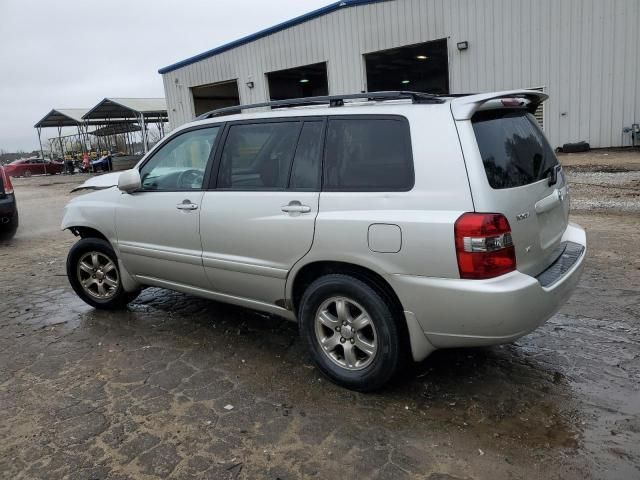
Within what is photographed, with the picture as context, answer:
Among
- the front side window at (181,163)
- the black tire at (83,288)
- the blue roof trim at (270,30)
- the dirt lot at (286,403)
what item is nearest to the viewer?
the dirt lot at (286,403)

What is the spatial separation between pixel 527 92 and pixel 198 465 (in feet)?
9.67

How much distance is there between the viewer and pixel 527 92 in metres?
3.40

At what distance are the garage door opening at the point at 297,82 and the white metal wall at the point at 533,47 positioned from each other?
3558mm

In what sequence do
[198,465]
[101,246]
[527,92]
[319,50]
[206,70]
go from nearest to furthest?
[198,465]
[527,92]
[101,246]
[319,50]
[206,70]

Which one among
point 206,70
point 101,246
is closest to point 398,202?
point 101,246

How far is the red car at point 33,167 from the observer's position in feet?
112

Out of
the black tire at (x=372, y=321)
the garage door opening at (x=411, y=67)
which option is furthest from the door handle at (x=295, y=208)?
the garage door opening at (x=411, y=67)

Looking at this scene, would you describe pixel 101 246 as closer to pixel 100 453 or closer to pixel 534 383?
pixel 100 453

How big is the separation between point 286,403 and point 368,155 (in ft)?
5.25

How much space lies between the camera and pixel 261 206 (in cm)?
357

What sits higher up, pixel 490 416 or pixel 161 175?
pixel 161 175

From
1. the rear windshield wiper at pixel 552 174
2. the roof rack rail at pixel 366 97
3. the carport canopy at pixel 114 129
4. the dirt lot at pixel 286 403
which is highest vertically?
the carport canopy at pixel 114 129

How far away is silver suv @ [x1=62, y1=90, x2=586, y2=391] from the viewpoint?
9.25 feet

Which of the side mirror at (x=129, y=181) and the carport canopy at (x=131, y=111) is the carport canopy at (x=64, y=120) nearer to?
the carport canopy at (x=131, y=111)
